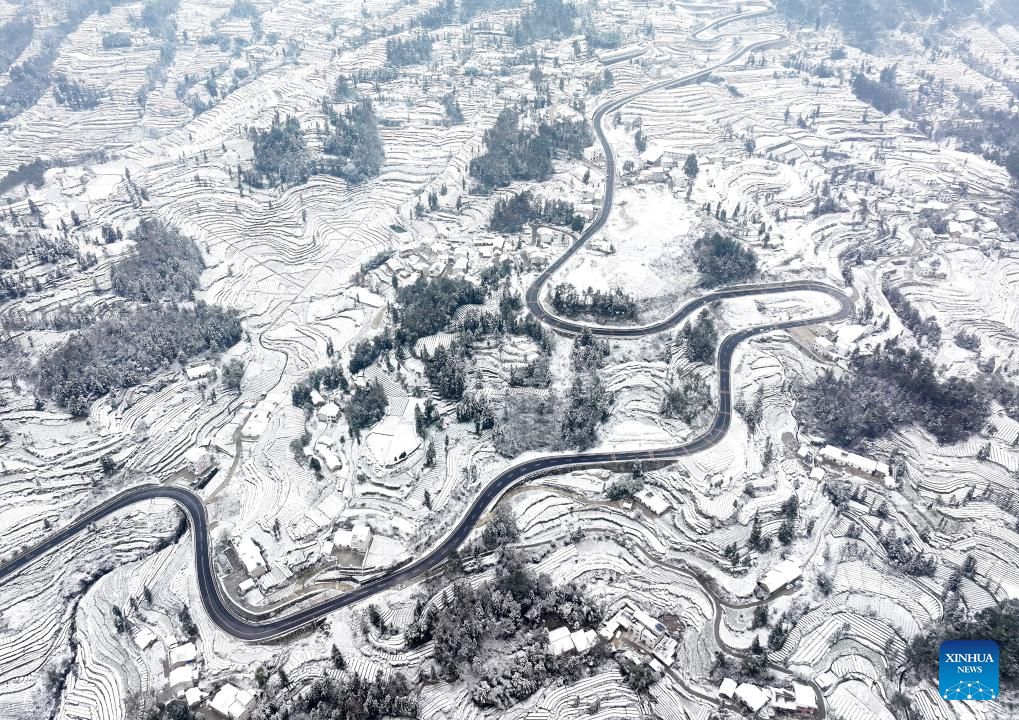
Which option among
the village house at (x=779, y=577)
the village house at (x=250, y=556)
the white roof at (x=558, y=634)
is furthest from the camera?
the village house at (x=250, y=556)

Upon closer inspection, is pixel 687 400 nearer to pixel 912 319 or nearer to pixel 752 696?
pixel 752 696

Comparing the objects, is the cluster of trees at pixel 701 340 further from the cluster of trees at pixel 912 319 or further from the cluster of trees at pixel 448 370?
the cluster of trees at pixel 448 370

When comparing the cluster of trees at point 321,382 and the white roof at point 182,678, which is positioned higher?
the cluster of trees at point 321,382

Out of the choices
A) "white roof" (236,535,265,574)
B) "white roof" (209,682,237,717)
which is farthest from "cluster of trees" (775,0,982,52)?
"white roof" (209,682,237,717)

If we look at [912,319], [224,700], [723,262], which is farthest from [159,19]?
[912,319]

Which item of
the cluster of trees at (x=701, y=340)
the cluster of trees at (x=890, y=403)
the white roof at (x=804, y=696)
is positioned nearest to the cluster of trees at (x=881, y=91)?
the cluster of trees at (x=890, y=403)

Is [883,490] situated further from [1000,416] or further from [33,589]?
[33,589]

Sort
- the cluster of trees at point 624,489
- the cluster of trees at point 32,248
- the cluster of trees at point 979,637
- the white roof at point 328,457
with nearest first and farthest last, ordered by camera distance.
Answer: the cluster of trees at point 979,637 < the cluster of trees at point 624,489 < the white roof at point 328,457 < the cluster of trees at point 32,248
